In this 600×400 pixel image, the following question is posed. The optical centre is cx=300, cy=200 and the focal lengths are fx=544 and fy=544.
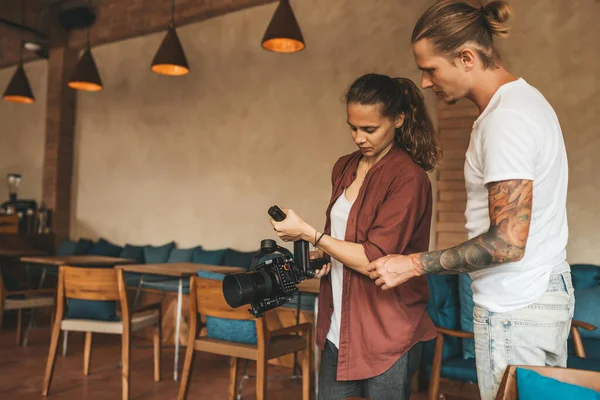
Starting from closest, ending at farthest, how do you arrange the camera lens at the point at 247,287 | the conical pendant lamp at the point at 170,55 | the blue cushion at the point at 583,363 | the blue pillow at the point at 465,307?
the camera lens at the point at 247,287
the blue cushion at the point at 583,363
the blue pillow at the point at 465,307
the conical pendant lamp at the point at 170,55

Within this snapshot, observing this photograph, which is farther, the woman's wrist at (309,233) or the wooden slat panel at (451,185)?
the wooden slat panel at (451,185)

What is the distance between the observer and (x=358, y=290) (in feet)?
4.69

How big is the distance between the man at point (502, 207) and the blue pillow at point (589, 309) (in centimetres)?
250

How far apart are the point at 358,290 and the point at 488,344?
1.23 feet

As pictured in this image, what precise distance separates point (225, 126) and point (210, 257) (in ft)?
4.81

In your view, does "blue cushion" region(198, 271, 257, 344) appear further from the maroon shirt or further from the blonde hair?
the blonde hair

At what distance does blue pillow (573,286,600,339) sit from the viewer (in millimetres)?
3361

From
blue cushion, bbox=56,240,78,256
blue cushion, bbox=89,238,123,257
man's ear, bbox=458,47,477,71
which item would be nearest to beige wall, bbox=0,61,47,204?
blue cushion, bbox=56,240,78,256

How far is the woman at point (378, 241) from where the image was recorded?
1.38 metres

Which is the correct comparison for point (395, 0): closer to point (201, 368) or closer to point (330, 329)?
point (201, 368)

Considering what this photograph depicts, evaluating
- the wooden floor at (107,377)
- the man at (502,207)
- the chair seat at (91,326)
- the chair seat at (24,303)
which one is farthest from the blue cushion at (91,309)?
the man at (502,207)

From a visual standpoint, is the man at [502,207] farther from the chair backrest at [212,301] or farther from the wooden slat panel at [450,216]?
the wooden slat panel at [450,216]

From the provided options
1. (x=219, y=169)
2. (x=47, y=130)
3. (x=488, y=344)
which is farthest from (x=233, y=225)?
(x=488, y=344)

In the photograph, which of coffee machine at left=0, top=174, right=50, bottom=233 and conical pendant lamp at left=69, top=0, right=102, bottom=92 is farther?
coffee machine at left=0, top=174, right=50, bottom=233
